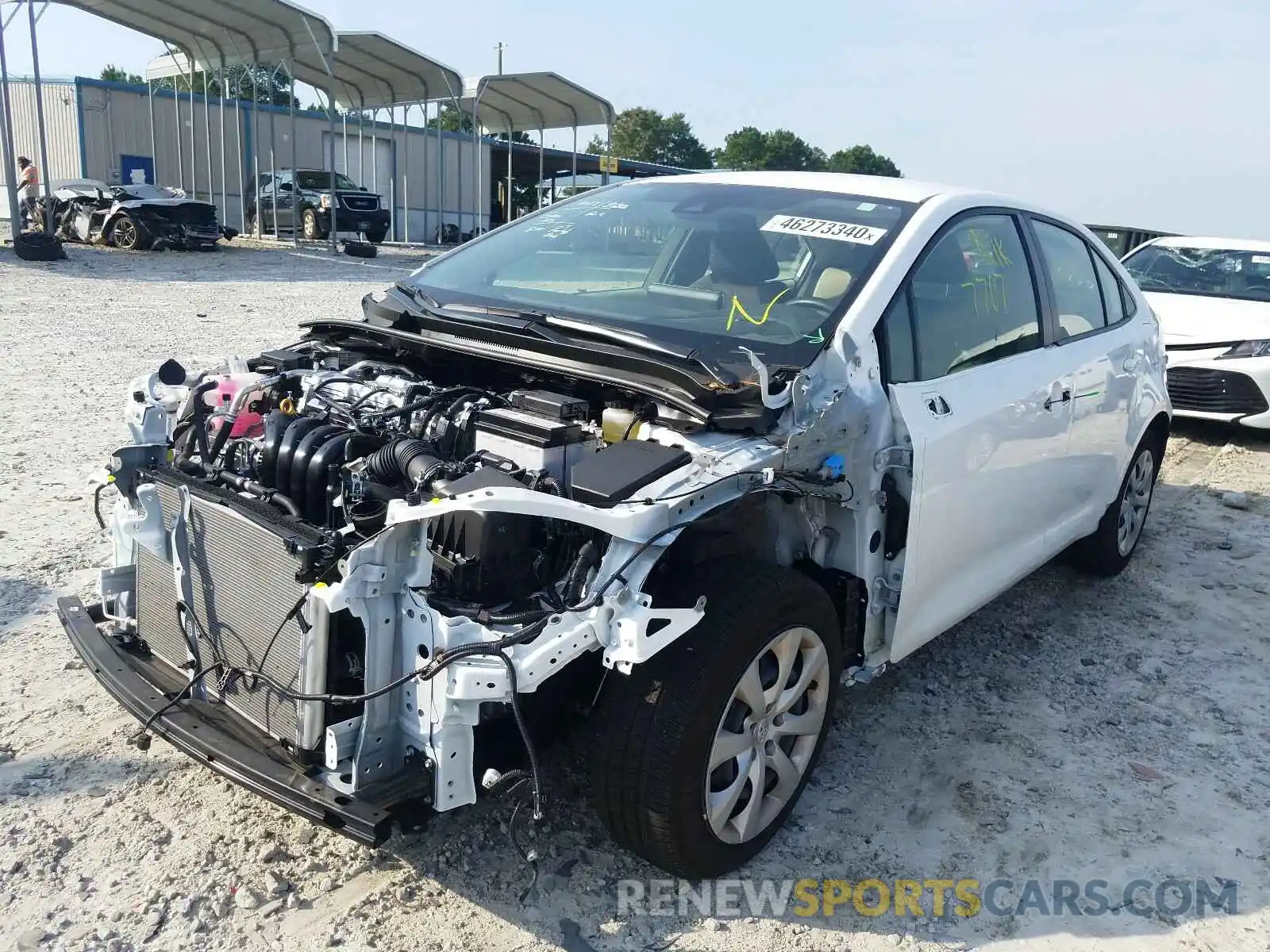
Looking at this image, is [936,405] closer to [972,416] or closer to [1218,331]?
[972,416]

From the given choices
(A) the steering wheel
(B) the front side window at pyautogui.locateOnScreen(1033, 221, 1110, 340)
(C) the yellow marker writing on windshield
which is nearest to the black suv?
(B) the front side window at pyautogui.locateOnScreen(1033, 221, 1110, 340)

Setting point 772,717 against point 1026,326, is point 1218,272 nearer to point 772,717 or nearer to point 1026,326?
point 1026,326

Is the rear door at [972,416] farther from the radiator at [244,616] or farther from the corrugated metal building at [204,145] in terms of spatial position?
the corrugated metal building at [204,145]

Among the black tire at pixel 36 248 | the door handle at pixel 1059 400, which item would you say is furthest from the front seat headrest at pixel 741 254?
the black tire at pixel 36 248

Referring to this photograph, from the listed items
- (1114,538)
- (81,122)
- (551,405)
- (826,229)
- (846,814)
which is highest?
(81,122)

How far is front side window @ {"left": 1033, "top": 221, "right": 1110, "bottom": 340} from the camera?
412 cm

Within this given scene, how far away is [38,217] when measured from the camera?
63.2 ft

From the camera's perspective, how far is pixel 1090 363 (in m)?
4.13

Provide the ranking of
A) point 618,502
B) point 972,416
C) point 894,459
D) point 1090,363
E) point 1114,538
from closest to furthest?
point 618,502
point 894,459
point 972,416
point 1090,363
point 1114,538

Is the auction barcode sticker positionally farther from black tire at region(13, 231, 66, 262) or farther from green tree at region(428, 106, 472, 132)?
green tree at region(428, 106, 472, 132)

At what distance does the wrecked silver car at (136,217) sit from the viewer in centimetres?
1884

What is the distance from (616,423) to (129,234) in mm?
19180

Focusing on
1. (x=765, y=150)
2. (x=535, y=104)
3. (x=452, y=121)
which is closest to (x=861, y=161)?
(x=765, y=150)

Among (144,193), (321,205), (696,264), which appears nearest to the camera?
(696,264)
